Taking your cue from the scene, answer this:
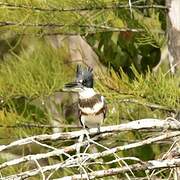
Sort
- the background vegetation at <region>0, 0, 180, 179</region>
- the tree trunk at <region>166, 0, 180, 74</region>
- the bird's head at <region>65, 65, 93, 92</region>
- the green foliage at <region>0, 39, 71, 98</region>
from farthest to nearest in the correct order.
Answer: the green foliage at <region>0, 39, 71, 98</region> < the tree trunk at <region>166, 0, 180, 74</region> < the background vegetation at <region>0, 0, 180, 179</region> < the bird's head at <region>65, 65, 93, 92</region>

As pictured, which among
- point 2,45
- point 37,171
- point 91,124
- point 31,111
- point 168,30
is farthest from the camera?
point 2,45

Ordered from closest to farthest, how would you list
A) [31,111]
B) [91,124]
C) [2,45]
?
[91,124]
[31,111]
[2,45]

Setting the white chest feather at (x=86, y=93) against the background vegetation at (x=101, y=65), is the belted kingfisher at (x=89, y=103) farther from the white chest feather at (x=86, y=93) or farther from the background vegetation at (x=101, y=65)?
the background vegetation at (x=101, y=65)

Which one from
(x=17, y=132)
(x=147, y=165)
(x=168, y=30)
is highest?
(x=168, y=30)

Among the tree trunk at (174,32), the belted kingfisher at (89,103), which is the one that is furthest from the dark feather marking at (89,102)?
the tree trunk at (174,32)

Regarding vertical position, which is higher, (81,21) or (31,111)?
(81,21)

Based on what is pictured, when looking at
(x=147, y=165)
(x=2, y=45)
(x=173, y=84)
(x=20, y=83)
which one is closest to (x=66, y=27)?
(x=20, y=83)

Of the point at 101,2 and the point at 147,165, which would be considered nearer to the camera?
the point at 147,165

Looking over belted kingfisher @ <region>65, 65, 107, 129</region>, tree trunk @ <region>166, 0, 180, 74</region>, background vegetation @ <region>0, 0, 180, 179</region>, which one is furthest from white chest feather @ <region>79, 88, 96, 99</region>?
tree trunk @ <region>166, 0, 180, 74</region>

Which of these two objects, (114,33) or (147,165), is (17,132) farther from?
(147,165)

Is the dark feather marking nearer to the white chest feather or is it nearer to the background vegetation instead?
the white chest feather

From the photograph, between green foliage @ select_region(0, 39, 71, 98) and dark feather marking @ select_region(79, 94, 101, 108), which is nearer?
dark feather marking @ select_region(79, 94, 101, 108)

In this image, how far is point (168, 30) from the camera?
244 centimetres

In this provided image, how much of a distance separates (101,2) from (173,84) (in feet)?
1.41
